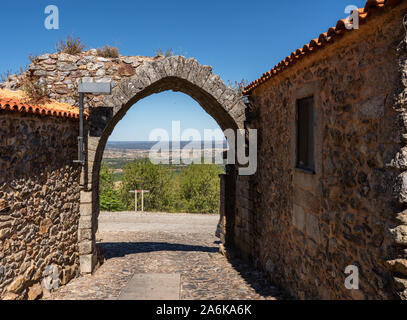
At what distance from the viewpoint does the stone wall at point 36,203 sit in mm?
4148

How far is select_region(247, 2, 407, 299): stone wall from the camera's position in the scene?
2569 millimetres

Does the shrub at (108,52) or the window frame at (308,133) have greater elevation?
the shrub at (108,52)

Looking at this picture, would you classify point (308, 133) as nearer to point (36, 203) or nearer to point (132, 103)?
point (36, 203)

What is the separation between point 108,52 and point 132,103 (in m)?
1.18

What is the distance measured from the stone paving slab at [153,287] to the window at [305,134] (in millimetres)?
3031

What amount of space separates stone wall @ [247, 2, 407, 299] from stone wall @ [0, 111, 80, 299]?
3749mm

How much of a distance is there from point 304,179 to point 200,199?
23.7 meters

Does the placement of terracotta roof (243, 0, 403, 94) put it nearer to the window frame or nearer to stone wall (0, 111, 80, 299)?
the window frame

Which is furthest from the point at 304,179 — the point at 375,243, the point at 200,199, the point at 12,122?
the point at 200,199

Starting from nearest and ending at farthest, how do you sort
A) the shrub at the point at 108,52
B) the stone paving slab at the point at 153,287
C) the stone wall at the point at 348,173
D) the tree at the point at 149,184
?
1. the stone wall at the point at 348,173
2. the stone paving slab at the point at 153,287
3. the shrub at the point at 108,52
4. the tree at the point at 149,184

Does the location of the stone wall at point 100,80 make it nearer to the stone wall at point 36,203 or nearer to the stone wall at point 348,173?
the stone wall at point 36,203

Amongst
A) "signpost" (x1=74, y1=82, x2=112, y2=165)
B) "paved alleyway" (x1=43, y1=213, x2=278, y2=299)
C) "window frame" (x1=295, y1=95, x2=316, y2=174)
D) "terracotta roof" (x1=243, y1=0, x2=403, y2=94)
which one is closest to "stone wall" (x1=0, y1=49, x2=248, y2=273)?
"signpost" (x1=74, y1=82, x2=112, y2=165)

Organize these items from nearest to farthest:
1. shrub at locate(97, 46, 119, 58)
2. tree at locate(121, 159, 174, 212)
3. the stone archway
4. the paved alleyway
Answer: the paved alleyway, the stone archway, shrub at locate(97, 46, 119, 58), tree at locate(121, 159, 174, 212)

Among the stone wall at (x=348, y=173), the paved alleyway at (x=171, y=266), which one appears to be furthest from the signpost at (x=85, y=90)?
the stone wall at (x=348, y=173)
